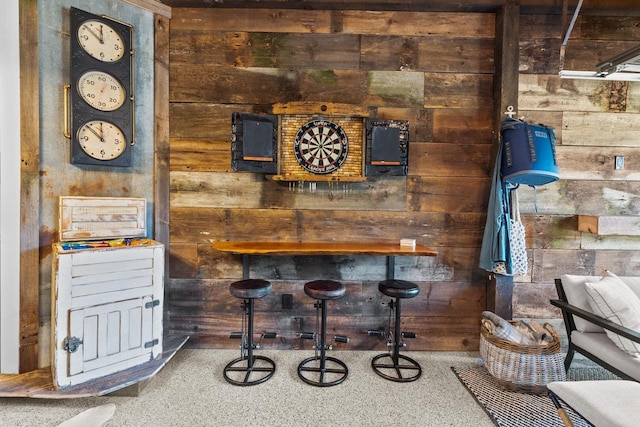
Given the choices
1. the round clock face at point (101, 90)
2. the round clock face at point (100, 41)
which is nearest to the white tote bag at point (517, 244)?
the round clock face at point (101, 90)

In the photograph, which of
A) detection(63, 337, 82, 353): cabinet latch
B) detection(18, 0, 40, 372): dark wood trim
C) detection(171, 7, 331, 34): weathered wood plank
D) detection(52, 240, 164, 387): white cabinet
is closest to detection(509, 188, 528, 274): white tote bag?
detection(171, 7, 331, 34): weathered wood plank

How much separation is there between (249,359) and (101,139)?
2.02 meters

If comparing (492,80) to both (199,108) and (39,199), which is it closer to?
(199,108)

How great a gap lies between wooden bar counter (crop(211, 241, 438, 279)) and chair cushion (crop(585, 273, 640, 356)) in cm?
100

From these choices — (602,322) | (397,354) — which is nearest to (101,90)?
(397,354)

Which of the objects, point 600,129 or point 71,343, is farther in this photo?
point 600,129

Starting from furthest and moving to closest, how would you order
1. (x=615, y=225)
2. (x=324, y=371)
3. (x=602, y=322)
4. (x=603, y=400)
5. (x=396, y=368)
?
(x=615, y=225) < (x=396, y=368) < (x=324, y=371) < (x=602, y=322) < (x=603, y=400)

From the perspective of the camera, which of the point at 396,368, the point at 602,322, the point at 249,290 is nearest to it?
the point at 602,322

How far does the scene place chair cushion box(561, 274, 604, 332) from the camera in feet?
6.86

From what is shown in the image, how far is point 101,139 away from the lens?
233cm

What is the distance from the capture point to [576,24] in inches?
105

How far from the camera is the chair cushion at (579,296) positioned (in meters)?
2.09

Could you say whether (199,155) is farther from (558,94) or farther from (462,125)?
(558,94)

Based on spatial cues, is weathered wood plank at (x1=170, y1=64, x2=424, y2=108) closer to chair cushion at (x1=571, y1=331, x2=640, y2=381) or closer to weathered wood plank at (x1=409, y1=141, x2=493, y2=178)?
weathered wood plank at (x1=409, y1=141, x2=493, y2=178)
